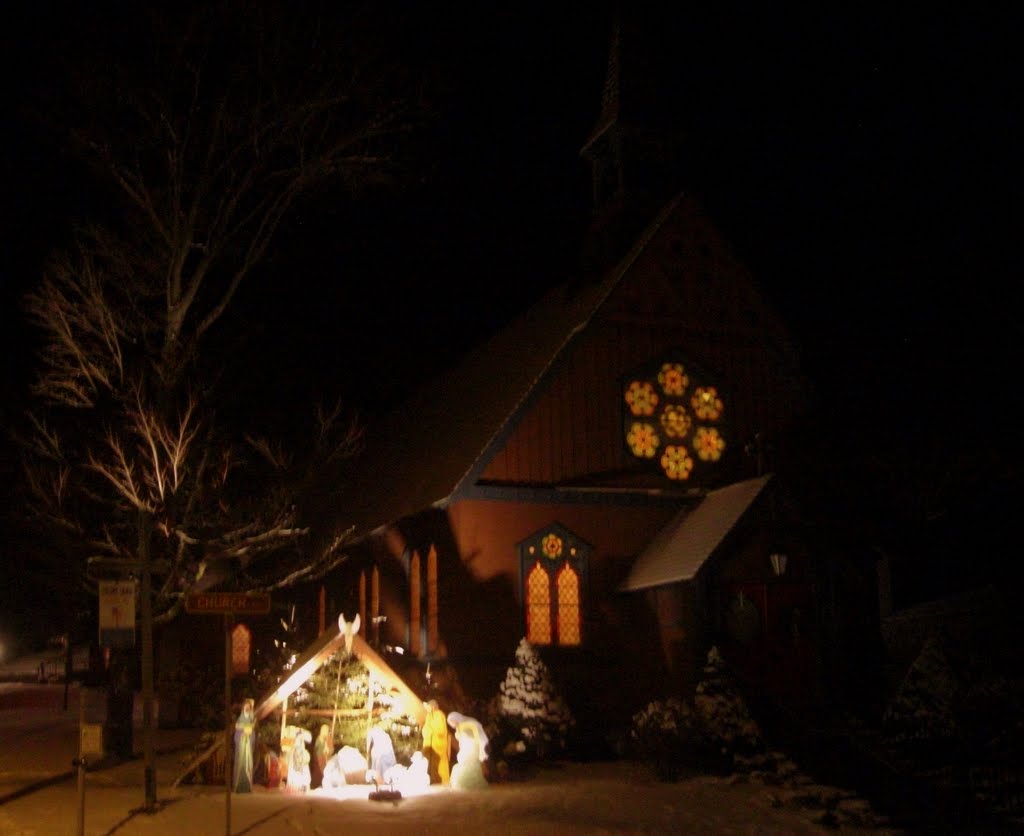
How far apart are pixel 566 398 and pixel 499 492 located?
7.93 feet

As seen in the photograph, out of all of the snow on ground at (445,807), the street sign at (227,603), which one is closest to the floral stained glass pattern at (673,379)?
the snow on ground at (445,807)

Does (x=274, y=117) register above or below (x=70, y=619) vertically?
above

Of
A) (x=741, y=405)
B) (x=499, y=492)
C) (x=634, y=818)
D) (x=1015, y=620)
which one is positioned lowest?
(x=634, y=818)

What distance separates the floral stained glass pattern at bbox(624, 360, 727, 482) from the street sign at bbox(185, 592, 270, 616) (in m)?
13.0

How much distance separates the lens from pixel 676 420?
2712cm

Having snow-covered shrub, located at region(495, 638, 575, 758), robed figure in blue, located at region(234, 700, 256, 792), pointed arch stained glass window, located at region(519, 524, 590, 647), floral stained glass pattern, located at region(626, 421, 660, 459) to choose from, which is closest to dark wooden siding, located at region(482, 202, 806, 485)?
floral stained glass pattern, located at region(626, 421, 660, 459)

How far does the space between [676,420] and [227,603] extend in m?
14.3

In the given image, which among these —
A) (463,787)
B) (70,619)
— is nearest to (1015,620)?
(463,787)

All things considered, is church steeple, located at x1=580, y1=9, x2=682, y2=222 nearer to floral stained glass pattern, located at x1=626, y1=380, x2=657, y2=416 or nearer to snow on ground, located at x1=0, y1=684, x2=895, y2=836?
floral stained glass pattern, located at x1=626, y1=380, x2=657, y2=416

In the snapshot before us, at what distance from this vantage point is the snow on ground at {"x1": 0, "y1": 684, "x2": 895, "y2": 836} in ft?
49.9

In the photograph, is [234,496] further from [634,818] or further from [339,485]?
[634,818]

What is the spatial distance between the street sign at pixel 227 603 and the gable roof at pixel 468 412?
32.8ft

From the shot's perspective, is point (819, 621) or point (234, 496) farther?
point (234, 496)

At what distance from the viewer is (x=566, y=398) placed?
2597 centimetres
